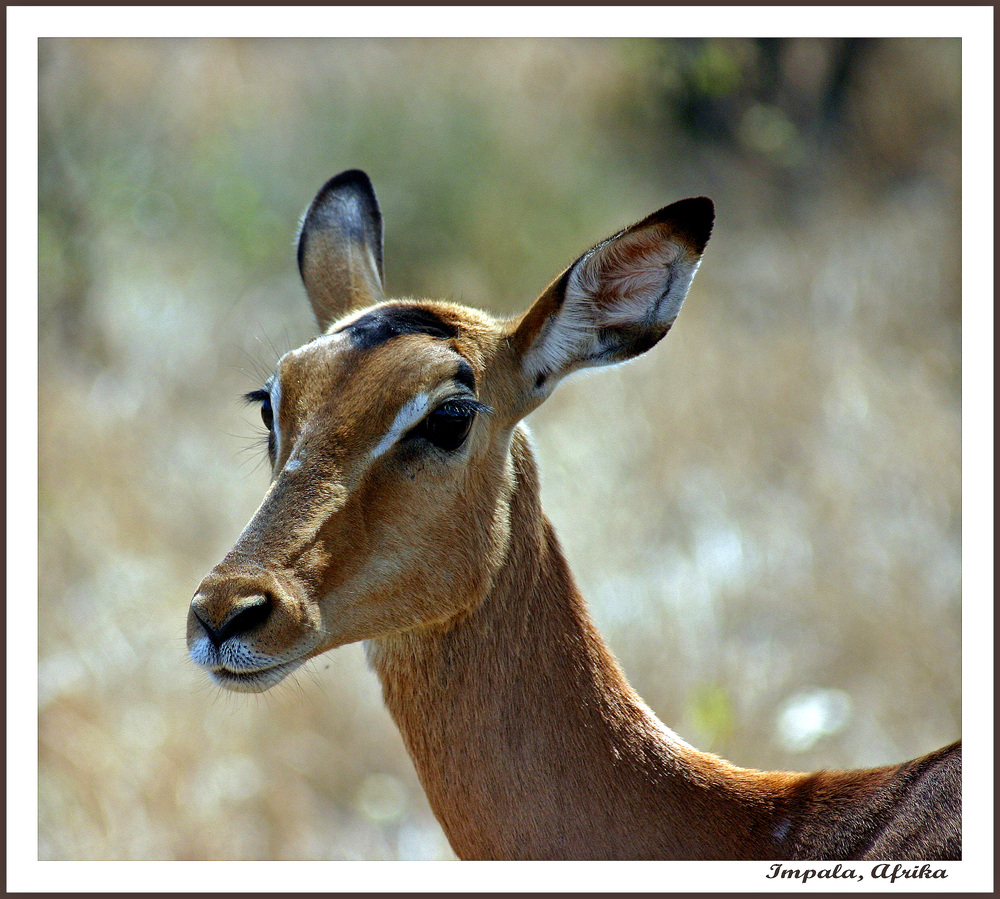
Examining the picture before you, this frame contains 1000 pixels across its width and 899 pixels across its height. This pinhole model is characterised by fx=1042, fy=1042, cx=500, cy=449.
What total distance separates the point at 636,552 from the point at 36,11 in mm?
5781

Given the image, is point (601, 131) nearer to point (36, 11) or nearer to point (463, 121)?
point (463, 121)

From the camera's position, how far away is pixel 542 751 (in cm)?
362

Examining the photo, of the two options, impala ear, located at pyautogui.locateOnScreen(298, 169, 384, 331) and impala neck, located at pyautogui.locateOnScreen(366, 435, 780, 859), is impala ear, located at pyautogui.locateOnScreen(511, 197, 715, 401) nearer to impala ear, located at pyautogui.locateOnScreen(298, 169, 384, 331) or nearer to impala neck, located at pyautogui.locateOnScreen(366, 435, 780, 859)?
impala neck, located at pyautogui.locateOnScreen(366, 435, 780, 859)

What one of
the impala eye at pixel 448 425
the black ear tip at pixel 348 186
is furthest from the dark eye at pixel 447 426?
the black ear tip at pixel 348 186

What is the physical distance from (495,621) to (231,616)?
1032mm

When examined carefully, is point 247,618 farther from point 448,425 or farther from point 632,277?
point 632,277

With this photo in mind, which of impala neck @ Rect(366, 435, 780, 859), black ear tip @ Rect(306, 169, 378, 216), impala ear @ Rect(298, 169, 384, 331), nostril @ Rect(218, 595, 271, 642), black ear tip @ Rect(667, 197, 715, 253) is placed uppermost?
black ear tip @ Rect(306, 169, 378, 216)

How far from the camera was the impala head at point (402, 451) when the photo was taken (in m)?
3.19

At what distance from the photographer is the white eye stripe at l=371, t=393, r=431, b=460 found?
3516 millimetres

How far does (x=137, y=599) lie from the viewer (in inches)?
322

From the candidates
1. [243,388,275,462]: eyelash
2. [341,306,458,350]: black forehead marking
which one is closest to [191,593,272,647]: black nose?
[243,388,275,462]: eyelash

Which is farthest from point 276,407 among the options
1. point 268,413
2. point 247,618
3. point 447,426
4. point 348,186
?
point 348,186

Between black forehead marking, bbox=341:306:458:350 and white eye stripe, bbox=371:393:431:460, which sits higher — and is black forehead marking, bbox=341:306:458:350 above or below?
above

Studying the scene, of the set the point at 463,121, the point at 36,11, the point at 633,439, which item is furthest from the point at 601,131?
the point at 36,11
